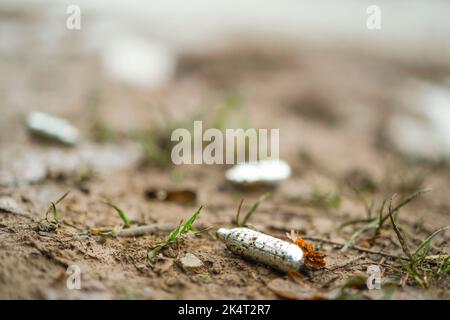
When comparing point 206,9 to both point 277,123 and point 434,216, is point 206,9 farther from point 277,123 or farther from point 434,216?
point 434,216

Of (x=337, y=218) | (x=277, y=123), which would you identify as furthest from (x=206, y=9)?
(x=337, y=218)

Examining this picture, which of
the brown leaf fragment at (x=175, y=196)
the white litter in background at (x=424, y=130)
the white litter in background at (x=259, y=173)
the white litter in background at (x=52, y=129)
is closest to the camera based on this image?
the brown leaf fragment at (x=175, y=196)

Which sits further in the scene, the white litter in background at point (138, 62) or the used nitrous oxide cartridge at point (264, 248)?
the white litter in background at point (138, 62)

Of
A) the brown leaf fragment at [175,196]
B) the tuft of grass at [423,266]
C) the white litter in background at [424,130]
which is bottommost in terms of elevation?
the tuft of grass at [423,266]
